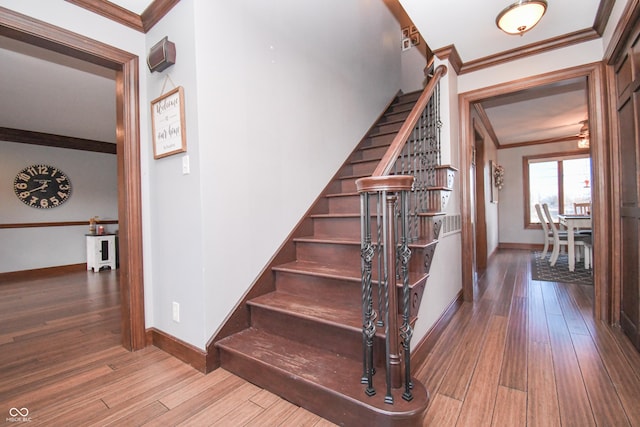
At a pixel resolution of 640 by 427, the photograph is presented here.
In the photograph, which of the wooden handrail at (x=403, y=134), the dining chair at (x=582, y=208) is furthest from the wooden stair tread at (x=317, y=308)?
A: the dining chair at (x=582, y=208)

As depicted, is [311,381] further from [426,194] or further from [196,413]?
[426,194]

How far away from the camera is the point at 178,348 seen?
1910 millimetres

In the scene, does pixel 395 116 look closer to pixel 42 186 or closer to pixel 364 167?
pixel 364 167

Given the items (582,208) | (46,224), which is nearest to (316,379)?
(46,224)

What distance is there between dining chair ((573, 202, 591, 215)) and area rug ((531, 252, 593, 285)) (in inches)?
75.0

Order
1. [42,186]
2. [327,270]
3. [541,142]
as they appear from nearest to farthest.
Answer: [327,270] < [42,186] < [541,142]

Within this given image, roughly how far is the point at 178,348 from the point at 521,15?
3.14m

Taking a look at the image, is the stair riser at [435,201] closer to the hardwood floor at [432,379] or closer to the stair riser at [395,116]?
the hardwood floor at [432,379]

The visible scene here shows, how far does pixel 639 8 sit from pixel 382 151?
192cm

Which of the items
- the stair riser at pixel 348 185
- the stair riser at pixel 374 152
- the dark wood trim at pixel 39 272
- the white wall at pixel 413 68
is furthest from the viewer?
the white wall at pixel 413 68

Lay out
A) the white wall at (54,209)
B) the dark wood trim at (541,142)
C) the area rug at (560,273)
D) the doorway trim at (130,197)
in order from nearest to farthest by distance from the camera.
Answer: the doorway trim at (130,197), the area rug at (560,273), the white wall at (54,209), the dark wood trim at (541,142)

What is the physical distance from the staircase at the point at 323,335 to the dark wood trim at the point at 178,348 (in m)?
0.12

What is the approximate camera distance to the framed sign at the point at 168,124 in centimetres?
183

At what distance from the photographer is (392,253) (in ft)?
4.24
